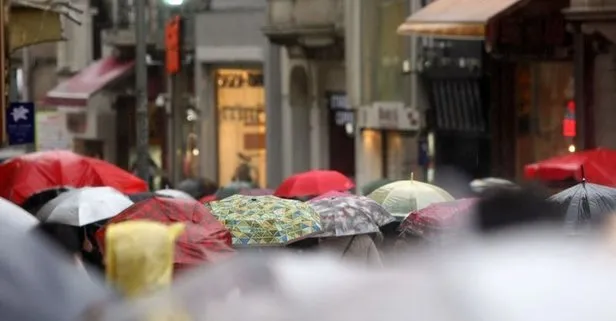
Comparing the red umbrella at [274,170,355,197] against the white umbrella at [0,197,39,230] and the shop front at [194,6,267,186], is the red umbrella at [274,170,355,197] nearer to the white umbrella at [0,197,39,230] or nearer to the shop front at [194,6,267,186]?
the white umbrella at [0,197,39,230]

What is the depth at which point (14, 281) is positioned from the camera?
439 centimetres

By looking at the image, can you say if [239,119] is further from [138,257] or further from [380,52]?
[138,257]

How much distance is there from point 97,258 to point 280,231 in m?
1.05

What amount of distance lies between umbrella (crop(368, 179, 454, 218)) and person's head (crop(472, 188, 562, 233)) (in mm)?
8894

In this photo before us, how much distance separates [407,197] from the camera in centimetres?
1232

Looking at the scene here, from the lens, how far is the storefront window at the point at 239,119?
3838 cm

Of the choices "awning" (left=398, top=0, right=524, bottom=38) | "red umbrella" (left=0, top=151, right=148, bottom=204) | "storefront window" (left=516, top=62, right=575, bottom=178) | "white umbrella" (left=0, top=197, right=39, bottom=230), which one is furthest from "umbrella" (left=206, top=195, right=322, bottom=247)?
"storefront window" (left=516, top=62, right=575, bottom=178)

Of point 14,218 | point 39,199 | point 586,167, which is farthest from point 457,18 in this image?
point 14,218

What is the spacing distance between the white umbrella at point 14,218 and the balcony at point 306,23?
2597 centimetres

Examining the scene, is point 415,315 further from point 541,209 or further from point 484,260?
point 541,209

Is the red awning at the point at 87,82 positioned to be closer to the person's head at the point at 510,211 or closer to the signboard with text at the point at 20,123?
the signboard with text at the point at 20,123

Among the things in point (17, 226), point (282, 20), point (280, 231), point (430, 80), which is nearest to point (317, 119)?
point (282, 20)

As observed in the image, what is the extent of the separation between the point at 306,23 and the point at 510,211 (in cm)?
2861

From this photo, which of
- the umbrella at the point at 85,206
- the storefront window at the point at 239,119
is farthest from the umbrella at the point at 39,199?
the storefront window at the point at 239,119
